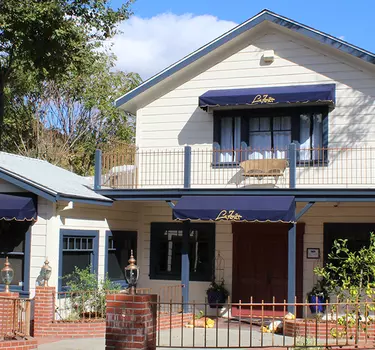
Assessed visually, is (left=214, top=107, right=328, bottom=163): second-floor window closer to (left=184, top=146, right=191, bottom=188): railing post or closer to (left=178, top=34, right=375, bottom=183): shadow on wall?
(left=178, top=34, right=375, bottom=183): shadow on wall

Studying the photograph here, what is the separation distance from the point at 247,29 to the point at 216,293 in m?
6.81

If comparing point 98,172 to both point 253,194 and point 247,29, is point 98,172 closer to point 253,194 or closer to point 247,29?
point 253,194

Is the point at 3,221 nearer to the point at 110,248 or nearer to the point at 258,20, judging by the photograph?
the point at 110,248

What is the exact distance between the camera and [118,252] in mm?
16641

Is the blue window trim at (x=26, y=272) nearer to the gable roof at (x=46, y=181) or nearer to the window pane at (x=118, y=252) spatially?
the gable roof at (x=46, y=181)

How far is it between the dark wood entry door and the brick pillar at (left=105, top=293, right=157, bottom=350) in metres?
8.57

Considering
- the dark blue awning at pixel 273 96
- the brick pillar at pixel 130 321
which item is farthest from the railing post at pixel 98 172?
the brick pillar at pixel 130 321

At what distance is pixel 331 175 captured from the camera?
1564cm

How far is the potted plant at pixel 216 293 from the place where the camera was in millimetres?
16062

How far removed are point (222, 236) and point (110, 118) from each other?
60.2ft

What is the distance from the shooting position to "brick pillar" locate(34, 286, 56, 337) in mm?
12852

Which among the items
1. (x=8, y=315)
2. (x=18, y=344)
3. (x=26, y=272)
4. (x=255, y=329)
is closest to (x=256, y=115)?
(x=255, y=329)

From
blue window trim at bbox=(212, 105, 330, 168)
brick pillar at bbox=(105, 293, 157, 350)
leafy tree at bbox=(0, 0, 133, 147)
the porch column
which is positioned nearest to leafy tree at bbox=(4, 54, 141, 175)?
leafy tree at bbox=(0, 0, 133, 147)

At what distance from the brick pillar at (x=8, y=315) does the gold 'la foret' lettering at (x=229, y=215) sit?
16.0 ft
